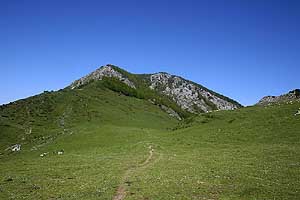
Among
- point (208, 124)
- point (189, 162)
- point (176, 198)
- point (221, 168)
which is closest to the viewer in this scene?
point (176, 198)

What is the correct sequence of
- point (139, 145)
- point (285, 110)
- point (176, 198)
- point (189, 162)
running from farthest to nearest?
point (285, 110), point (139, 145), point (189, 162), point (176, 198)

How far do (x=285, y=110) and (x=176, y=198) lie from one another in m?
56.0

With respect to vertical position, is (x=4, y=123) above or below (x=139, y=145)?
above

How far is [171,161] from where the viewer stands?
47969mm

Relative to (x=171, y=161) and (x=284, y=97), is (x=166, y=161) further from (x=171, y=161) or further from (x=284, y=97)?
(x=284, y=97)

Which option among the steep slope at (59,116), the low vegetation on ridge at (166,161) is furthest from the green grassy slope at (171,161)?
the steep slope at (59,116)

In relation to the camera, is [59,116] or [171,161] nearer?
[171,161]

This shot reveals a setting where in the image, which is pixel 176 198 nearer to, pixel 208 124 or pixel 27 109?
pixel 208 124

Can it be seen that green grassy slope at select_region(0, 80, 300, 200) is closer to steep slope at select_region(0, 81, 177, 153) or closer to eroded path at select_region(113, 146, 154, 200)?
eroded path at select_region(113, 146, 154, 200)

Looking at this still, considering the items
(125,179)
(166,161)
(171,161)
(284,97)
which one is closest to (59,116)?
(284,97)

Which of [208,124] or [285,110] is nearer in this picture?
[285,110]

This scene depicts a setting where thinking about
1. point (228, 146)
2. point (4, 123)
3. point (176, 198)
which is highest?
point (4, 123)

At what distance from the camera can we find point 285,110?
76.2 meters

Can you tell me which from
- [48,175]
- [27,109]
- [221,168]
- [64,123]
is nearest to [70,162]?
[48,175]
